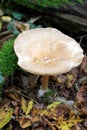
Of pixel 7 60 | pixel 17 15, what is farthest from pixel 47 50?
pixel 17 15

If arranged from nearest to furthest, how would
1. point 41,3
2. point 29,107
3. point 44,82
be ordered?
point 29,107
point 44,82
point 41,3

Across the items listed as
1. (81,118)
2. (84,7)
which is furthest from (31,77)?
(84,7)

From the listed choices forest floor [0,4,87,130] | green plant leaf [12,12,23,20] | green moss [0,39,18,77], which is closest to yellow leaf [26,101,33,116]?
forest floor [0,4,87,130]

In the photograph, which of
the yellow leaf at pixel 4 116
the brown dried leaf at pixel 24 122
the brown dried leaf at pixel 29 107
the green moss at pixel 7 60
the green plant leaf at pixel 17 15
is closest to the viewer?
Result: the yellow leaf at pixel 4 116

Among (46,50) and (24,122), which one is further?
(46,50)

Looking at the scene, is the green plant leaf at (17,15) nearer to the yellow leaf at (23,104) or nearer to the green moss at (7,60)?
the green moss at (7,60)

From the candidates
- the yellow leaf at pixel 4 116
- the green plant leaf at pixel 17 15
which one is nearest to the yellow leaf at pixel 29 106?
the yellow leaf at pixel 4 116

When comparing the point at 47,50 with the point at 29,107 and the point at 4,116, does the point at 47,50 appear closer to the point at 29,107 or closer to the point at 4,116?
the point at 29,107
